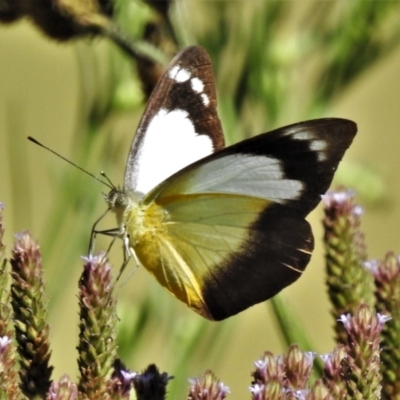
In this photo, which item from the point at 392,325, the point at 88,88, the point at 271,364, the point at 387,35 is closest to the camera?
the point at 271,364

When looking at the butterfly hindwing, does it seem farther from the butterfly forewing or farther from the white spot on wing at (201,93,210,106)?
the white spot on wing at (201,93,210,106)

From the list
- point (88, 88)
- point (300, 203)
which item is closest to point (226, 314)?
point (300, 203)

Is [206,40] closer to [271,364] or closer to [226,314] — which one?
[226,314]

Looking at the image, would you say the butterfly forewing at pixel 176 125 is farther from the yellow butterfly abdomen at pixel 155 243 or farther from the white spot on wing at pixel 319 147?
the white spot on wing at pixel 319 147

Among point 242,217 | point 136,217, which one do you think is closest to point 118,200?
point 136,217

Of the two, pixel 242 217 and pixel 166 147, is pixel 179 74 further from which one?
pixel 242 217

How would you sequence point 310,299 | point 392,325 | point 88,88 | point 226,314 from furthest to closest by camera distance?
point 310,299 → point 88,88 → point 226,314 → point 392,325

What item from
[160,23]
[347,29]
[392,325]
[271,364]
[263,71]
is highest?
[347,29]
